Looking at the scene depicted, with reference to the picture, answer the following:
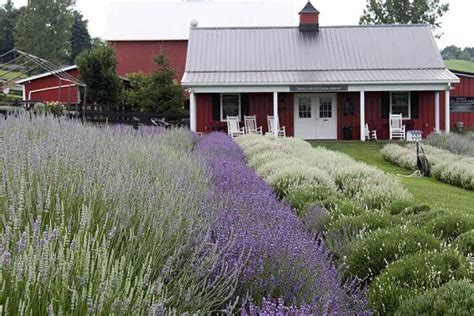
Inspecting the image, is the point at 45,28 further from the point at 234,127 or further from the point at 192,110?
the point at 234,127

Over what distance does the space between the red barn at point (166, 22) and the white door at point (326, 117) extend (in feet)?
45.8

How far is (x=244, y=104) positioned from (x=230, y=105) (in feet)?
1.91

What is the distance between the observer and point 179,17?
4684 centimetres

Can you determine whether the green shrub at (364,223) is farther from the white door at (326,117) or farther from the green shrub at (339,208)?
the white door at (326,117)

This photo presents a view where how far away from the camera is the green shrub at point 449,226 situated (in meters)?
7.52

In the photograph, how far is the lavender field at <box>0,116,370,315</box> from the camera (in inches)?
118

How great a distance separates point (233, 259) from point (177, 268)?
384mm

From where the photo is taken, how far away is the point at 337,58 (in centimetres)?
3008

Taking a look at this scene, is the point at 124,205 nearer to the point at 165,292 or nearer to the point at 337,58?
the point at 165,292

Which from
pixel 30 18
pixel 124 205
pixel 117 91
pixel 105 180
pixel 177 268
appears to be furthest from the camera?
pixel 30 18

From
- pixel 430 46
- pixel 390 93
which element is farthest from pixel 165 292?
pixel 430 46

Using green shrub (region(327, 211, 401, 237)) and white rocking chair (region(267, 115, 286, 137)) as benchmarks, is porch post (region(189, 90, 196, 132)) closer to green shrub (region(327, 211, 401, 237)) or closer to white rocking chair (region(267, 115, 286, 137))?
white rocking chair (region(267, 115, 286, 137))

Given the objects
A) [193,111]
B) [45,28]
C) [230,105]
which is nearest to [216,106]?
[230,105]

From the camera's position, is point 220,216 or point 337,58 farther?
point 337,58
